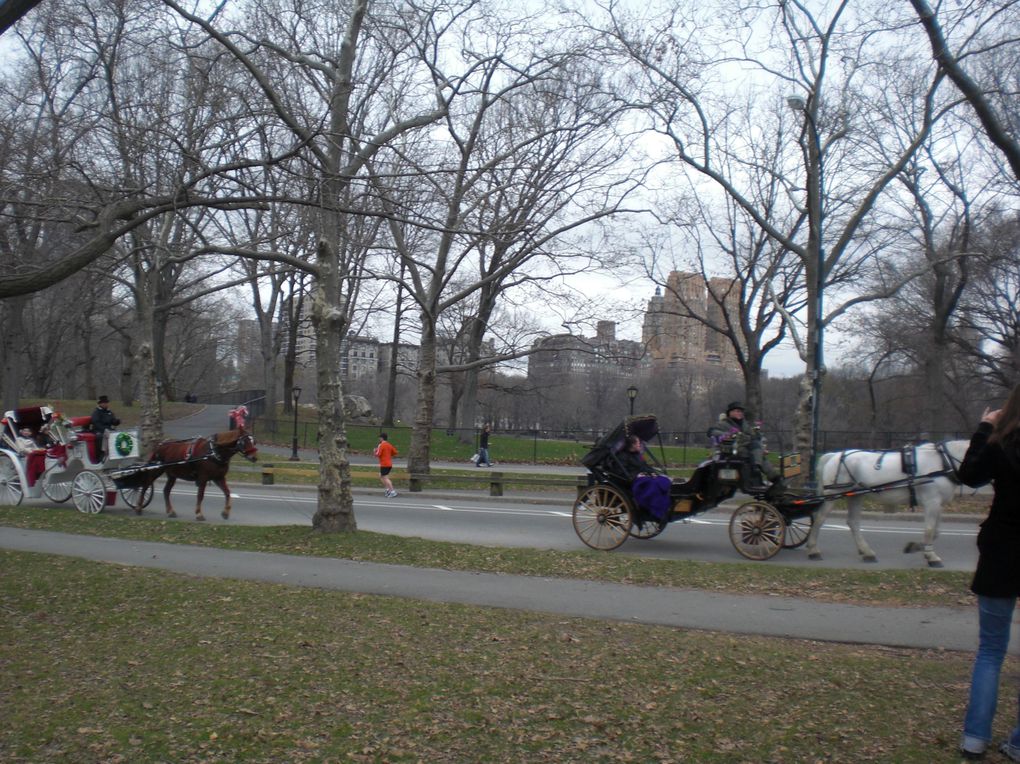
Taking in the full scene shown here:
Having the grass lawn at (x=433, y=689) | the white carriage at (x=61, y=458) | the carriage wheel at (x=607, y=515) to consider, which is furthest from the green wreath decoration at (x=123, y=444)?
the carriage wheel at (x=607, y=515)

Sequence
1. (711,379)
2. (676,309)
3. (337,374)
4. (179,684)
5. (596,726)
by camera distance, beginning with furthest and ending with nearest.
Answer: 1. (711,379)
2. (676,309)
3. (337,374)
4. (179,684)
5. (596,726)

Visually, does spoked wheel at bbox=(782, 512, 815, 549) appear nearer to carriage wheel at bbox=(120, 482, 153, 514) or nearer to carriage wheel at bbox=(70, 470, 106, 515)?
carriage wheel at bbox=(120, 482, 153, 514)

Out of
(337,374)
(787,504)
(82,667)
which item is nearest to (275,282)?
(337,374)

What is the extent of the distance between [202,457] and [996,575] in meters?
14.5

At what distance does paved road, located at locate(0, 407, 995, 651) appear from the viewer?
26.1 feet

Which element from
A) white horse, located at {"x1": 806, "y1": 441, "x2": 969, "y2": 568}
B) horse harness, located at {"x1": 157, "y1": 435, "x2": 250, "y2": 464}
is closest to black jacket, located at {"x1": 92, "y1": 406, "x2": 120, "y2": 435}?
horse harness, located at {"x1": 157, "y1": 435, "x2": 250, "y2": 464}

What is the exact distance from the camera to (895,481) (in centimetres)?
1197

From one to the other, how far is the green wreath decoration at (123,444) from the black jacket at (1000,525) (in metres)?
16.1

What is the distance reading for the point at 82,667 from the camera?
6.16 metres

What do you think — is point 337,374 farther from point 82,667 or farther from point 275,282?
point 275,282

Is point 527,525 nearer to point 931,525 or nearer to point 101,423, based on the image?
point 931,525

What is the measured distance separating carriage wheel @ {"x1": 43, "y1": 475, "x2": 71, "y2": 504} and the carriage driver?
13193mm

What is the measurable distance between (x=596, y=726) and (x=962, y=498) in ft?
68.6

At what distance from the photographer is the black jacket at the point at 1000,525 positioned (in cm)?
464
